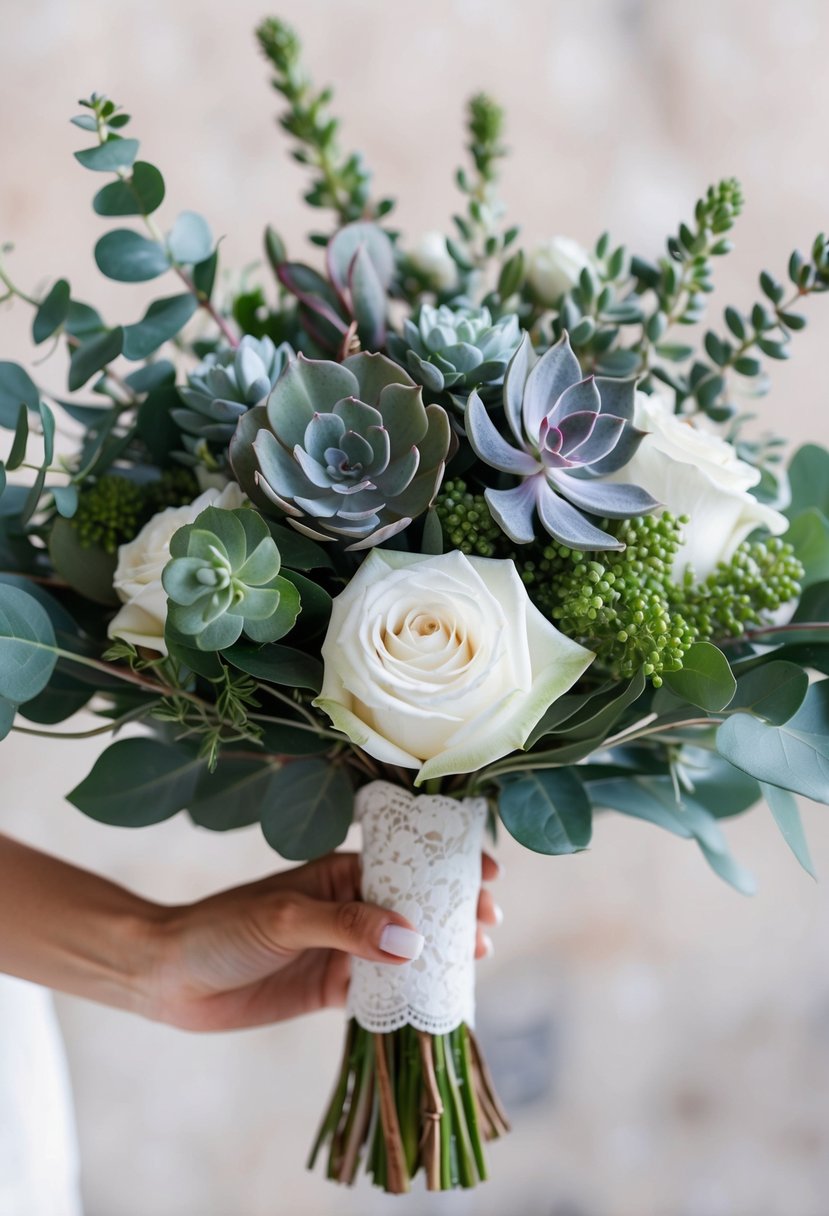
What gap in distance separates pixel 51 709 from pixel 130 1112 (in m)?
0.95

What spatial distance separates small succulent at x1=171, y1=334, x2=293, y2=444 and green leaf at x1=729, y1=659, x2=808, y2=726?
318mm

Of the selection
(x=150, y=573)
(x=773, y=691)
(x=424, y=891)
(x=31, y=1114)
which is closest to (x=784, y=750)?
(x=773, y=691)

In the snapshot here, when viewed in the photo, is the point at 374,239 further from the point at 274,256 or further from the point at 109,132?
the point at 109,132

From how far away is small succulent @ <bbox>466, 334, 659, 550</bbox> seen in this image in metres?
0.56

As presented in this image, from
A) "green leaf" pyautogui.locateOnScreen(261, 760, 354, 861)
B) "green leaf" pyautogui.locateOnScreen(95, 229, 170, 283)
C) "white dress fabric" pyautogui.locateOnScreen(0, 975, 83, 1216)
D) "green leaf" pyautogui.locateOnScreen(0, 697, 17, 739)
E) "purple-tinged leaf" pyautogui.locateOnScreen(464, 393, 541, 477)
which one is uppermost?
"green leaf" pyautogui.locateOnScreen(95, 229, 170, 283)

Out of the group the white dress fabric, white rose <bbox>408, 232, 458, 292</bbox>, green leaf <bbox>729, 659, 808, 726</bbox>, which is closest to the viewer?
green leaf <bbox>729, 659, 808, 726</bbox>

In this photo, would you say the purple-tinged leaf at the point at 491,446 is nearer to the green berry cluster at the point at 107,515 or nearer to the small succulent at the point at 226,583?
the small succulent at the point at 226,583

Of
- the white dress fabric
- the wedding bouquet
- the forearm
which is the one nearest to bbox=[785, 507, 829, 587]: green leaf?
the wedding bouquet

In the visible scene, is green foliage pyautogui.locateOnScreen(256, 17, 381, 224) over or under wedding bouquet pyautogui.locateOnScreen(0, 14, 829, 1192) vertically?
over

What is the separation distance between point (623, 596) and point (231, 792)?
1.08ft

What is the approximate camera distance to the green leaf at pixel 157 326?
0.70 meters

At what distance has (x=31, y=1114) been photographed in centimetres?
104

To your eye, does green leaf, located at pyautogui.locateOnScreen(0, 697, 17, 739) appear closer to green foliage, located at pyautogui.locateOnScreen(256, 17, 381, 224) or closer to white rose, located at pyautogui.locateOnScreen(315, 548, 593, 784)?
white rose, located at pyautogui.locateOnScreen(315, 548, 593, 784)

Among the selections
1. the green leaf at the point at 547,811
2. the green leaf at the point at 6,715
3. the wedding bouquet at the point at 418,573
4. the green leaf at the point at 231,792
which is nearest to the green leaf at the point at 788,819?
the wedding bouquet at the point at 418,573
